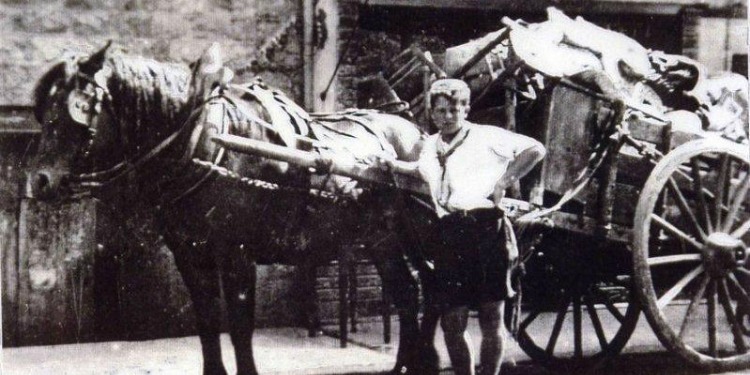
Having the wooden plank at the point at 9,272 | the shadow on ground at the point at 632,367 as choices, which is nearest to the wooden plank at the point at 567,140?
the shadow on ground at the point at 632,367

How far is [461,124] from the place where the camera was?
3.83 m

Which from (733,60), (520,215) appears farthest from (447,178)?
(733,60)

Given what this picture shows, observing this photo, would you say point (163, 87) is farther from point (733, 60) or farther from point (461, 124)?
point (733, 60)

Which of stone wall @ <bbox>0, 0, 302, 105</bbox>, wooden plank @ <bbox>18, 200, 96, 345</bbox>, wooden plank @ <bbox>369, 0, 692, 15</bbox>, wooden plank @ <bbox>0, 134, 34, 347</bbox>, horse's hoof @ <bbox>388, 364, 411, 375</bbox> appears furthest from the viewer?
wooden plank @ <bbox>369, 0, 692, 15</bbox>

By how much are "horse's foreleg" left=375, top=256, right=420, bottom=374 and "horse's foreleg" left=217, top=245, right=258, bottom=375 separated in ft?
3.42

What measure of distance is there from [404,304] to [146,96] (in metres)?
2.02

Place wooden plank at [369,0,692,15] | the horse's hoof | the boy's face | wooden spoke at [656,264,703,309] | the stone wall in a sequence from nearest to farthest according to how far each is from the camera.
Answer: the boy's face < wooden spoke at [656,264,703,309] < the horse's hoof < the stone wall < wooden plank at [369,0,692,15]

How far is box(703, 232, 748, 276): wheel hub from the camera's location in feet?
15.1

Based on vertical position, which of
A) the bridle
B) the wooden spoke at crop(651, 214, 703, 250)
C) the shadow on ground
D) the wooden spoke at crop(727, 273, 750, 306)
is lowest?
the shadow on ground

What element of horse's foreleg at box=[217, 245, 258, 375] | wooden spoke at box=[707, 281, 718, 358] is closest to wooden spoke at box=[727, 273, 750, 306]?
wooden spoke at box=[707, 281, 718, 358]

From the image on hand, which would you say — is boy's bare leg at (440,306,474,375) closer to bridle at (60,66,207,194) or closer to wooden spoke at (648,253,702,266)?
wooden spoke at (648,253,702,266)

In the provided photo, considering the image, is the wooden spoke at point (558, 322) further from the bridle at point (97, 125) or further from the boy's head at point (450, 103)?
the bridle at point (97, 125)

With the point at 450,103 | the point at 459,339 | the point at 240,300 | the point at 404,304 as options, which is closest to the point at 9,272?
the point at 240,300

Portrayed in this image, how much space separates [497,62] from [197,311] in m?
2.39
